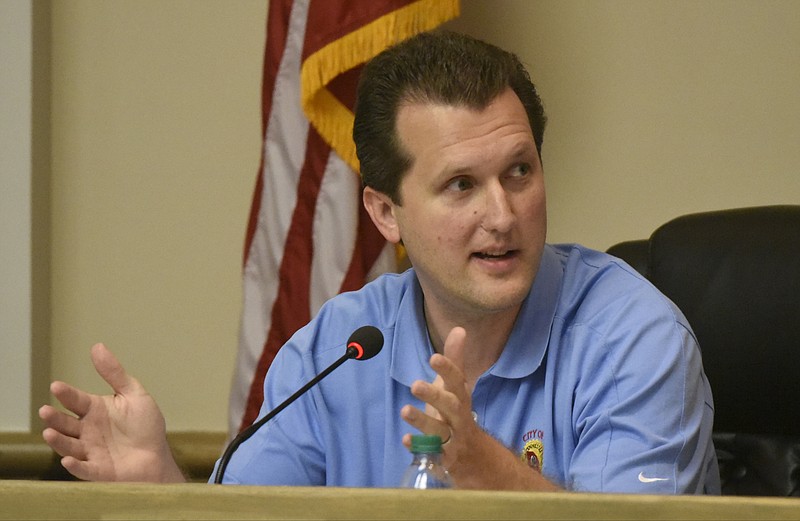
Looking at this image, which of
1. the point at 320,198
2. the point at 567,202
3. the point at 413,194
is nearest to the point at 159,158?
the point at 320,198

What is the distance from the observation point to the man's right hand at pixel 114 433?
1.48 meters

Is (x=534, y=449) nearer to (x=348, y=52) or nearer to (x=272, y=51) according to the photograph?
(x=348, y=52)

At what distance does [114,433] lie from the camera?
4.99ft

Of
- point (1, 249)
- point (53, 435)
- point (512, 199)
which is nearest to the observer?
point (53, 435)

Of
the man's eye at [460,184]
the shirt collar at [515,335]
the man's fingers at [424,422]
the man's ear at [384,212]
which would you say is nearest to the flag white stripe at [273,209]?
the man's ear at [384,212]

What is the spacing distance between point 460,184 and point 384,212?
0.84 feet

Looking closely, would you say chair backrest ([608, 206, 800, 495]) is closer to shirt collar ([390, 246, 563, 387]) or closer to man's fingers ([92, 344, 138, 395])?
shirt collar ([390, 246, 563, 387])

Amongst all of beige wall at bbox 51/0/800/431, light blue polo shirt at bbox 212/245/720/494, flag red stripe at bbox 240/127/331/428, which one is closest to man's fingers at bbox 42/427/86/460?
light blue polo shirt at bbox 212/245/720/494

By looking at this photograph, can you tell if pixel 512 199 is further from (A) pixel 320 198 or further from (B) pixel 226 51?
(B) pixel 226 51

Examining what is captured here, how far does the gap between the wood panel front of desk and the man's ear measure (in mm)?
1026

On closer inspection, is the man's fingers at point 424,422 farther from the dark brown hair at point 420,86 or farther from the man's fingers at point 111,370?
the dark brown hair at point 420,86

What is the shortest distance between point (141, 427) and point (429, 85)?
73 cm

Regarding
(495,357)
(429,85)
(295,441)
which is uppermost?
(429,85)

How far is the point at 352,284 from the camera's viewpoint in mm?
2586
